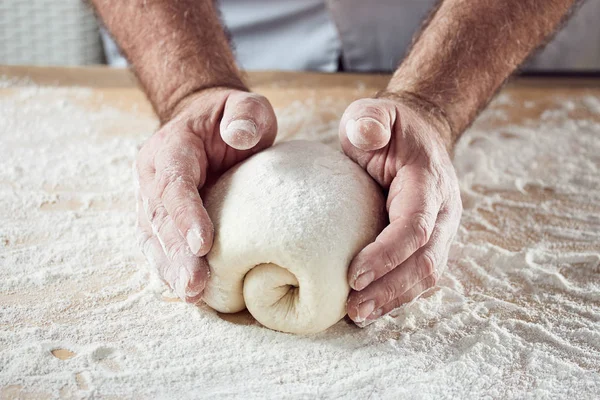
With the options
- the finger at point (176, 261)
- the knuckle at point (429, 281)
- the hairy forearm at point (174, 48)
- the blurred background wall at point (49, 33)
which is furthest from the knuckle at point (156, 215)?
the blurred background wall at point (49, 33)

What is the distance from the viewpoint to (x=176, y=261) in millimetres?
1029

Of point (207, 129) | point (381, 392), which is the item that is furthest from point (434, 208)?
point (207, 129)

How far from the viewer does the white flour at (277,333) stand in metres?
0.93

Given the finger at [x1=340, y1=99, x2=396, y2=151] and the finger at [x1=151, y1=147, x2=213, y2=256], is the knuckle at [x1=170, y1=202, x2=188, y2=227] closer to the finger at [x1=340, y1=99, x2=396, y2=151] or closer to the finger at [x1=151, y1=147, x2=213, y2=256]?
the finger at [x1=151, y1=147, x2=213, y2=256]

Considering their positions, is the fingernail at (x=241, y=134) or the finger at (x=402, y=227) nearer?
the finger at (x=402, y=227)

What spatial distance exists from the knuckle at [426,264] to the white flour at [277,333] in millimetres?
88

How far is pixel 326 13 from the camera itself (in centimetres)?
204

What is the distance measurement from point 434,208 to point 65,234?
2.29 feet

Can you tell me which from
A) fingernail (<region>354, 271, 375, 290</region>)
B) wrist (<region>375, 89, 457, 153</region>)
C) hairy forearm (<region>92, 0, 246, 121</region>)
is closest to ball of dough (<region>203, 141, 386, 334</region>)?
fingernail (<region>354, 271, 375, 290</region>)

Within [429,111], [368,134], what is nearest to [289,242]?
[368,134]

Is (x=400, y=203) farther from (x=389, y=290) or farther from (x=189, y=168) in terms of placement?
(x=189, y=168)

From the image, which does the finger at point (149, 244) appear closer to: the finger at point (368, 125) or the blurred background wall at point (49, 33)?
the finger at point (368, 125)

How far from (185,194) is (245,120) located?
0.16m

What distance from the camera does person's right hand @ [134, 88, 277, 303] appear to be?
101 centimetres
